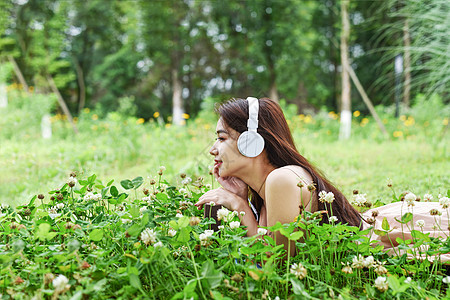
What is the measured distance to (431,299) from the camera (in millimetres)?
1201

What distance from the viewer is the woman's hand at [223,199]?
1.86 m

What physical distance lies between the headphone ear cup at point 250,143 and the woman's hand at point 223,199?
229 mm

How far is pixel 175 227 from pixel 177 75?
13574 millimetres

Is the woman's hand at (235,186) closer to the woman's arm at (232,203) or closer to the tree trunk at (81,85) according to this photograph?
the woman's arm at (232,203)

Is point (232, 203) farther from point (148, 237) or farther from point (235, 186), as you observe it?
point (148, 237)

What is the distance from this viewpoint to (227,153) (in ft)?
6.29

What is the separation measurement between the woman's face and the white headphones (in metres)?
0.06

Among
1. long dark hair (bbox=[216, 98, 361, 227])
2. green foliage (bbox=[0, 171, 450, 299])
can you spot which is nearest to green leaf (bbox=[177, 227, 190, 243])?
green foliage (bbox=[0, 171, 450, 299])

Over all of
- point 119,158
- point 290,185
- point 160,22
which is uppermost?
point 160,22

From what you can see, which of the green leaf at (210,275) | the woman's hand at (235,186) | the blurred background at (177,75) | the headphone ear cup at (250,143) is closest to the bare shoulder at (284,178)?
the headphone ear cup at (250,143)

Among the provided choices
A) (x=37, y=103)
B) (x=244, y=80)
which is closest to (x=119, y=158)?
(x=37, y=103)

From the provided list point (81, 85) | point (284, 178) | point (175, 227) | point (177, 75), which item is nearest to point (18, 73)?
point (81, 85)

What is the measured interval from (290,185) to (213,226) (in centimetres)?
44

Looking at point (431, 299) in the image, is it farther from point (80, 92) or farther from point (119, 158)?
point (80, 92)
